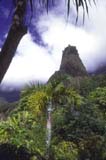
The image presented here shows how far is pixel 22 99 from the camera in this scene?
3662 cm

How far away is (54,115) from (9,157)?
5252mm

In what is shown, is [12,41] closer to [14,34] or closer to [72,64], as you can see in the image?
[14,34]

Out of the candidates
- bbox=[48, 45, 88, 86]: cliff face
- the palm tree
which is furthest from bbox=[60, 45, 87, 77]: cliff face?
the palm tree

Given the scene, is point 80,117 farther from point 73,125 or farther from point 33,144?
point 33,144

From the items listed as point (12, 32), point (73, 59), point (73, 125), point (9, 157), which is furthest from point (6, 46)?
point (73, 59)

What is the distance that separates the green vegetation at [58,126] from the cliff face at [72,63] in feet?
432

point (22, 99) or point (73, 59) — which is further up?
point (73, 59)

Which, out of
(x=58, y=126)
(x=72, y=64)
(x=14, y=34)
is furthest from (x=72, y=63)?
(x=14, y=34)

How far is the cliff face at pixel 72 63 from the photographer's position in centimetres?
17125

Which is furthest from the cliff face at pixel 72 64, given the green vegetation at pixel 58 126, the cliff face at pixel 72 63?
the green vegetation at pixel 58 126

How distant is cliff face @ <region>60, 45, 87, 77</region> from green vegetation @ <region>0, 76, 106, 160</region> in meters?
132

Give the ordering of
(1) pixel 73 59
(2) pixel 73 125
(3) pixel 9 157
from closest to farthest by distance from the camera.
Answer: (3) pixel 9 157
(2) pixel 73 125
(1) pixel 73 59

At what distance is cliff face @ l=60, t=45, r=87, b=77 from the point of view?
171250mm

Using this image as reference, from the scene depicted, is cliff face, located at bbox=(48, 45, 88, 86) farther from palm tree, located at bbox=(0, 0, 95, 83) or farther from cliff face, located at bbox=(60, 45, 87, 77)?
palm tree, located at bbox=(0, 0, 95, 83)
